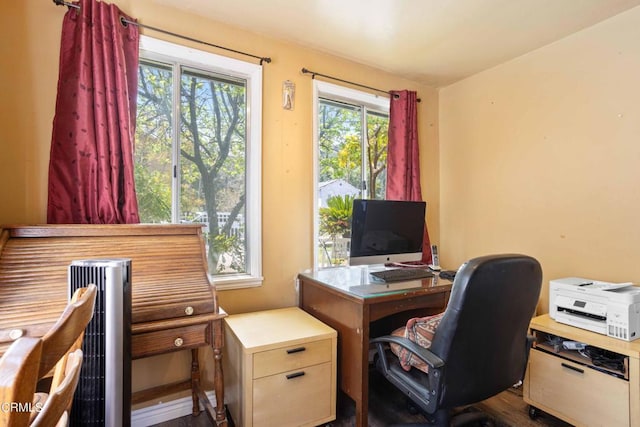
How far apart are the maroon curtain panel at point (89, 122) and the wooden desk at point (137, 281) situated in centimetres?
21

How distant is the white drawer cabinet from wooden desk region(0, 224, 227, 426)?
14cm

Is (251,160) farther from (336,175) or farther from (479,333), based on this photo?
(479,333)

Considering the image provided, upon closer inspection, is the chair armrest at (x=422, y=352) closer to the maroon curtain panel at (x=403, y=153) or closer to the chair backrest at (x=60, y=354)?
the chair backrest at (x=60, y=354)

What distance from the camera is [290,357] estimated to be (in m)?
1.67

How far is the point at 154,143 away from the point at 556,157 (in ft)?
9.17

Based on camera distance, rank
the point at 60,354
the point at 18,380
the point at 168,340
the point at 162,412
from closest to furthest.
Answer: the point at 18,380
the point at 60,354
the point at 168,340
the point at 162,412

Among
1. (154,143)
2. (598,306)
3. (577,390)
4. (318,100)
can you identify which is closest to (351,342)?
(577,390)

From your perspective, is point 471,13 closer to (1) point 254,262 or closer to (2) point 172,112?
(2) point 172,112

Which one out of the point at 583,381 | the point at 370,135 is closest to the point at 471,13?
the point at 370,135

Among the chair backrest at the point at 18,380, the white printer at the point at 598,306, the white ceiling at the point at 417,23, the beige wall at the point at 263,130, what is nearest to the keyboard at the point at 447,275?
the white printer at the point at 598,306

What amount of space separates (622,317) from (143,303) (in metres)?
2.40

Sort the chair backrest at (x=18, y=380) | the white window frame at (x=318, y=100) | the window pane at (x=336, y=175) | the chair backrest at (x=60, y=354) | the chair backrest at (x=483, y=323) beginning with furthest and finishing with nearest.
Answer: the window pane at (x=336, y=175) < the white window frame at (x=318, y=100) < the chair backrest at (x=483, y=323) < the chair backrest at (x=60, y=354) < the chair backrest at (x=18, y=380)

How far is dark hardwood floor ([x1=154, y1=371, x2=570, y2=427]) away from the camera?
188cm

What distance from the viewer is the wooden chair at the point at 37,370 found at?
43 cm
